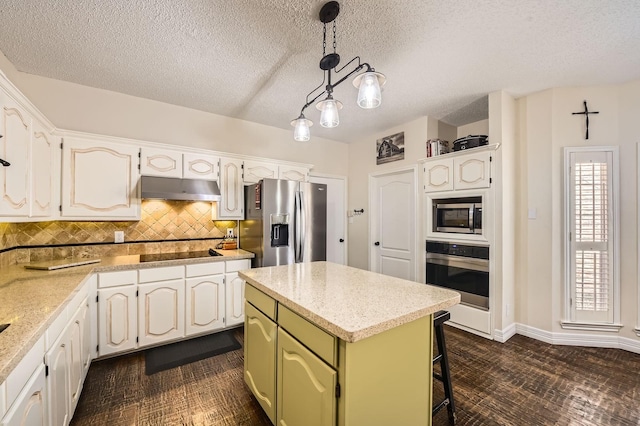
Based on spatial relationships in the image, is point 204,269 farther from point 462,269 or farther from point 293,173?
point 462,269

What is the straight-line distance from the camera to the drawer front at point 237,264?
2977mm

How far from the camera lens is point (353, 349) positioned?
108 centimetres

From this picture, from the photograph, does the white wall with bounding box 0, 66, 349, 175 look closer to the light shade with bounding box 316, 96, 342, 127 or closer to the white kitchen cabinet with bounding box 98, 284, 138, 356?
the white kitchen cabinet with bounding box 98, 284, 138, 356

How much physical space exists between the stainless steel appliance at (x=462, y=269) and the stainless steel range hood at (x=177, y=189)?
278cm

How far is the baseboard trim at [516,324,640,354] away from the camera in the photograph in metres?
2.59

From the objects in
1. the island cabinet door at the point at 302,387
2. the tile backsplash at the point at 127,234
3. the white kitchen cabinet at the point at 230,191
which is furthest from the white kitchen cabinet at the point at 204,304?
the island cabinet door at the point at 302,387

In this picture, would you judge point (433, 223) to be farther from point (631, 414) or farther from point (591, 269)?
point (631, 414)

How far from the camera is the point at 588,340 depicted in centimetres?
272

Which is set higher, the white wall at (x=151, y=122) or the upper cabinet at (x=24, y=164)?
the white wall at (x=151, y=122)

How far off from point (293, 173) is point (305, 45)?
1.94m

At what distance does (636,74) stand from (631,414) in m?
2.88

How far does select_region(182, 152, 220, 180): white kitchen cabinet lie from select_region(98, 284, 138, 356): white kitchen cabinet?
1321 mm

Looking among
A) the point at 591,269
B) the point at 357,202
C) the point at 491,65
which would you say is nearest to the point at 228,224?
the point at 357,202

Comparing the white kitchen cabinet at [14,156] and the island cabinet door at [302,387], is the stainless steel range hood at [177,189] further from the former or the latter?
the island cabinet door at [302,387]
